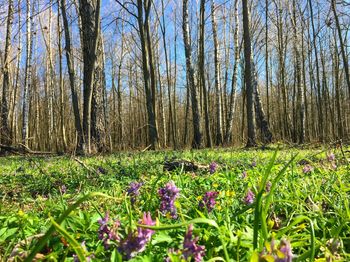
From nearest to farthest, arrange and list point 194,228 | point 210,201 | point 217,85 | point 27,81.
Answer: point 194,228
point 210,201
point 27,81
point 217,85

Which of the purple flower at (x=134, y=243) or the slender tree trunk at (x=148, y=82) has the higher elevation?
the slender tree trunk at (x=148, y=82)

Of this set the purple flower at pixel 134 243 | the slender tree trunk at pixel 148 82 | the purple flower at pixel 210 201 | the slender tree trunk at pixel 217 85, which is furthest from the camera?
the slender tree trunk at pixel 217 85

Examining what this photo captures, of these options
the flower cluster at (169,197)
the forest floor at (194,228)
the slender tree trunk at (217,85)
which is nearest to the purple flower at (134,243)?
the forest floor at (194,228)

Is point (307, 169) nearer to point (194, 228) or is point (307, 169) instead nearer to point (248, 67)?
point (194, 228)

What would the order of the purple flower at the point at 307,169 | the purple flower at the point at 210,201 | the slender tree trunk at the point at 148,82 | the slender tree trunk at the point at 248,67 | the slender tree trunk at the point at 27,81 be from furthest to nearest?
the slender tree trunk at the point at 27,81
the slender tree trunk at the point at 148,82
the slender tree trunk at the point at 248,67
the purple flower at the point at 307,169
the purple flower at the point at 210,201

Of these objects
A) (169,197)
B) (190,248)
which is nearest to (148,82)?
(169,197)

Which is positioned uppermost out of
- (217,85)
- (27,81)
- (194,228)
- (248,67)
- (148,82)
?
(27,81)

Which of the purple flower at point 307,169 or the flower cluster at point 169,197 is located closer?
the flower cluster at point 169,197

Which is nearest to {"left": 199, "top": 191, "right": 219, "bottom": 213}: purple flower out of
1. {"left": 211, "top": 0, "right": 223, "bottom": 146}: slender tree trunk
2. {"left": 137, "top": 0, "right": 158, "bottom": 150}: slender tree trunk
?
{"left": 137, "top": 0, "right": 158, "bottom": 150}: slender tree trunk

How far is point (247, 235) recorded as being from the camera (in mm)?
1246

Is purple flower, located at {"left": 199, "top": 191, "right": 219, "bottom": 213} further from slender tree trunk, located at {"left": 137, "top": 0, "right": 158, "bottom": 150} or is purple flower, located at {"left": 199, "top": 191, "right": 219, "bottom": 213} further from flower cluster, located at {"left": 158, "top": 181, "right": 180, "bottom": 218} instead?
slender tree trunk, located at {"left": 137, "top": 0, "right": 158, "bottom": 150}

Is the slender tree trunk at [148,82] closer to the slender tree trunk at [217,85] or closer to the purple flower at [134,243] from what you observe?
the slender tree trunk at [217,85]

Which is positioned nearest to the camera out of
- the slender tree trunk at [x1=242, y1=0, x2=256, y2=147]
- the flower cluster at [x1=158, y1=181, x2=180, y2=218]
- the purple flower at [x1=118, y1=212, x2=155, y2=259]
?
the purple flower at [x1=118, y1=212, x2=155, y2=259]

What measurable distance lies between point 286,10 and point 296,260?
2602 cm
